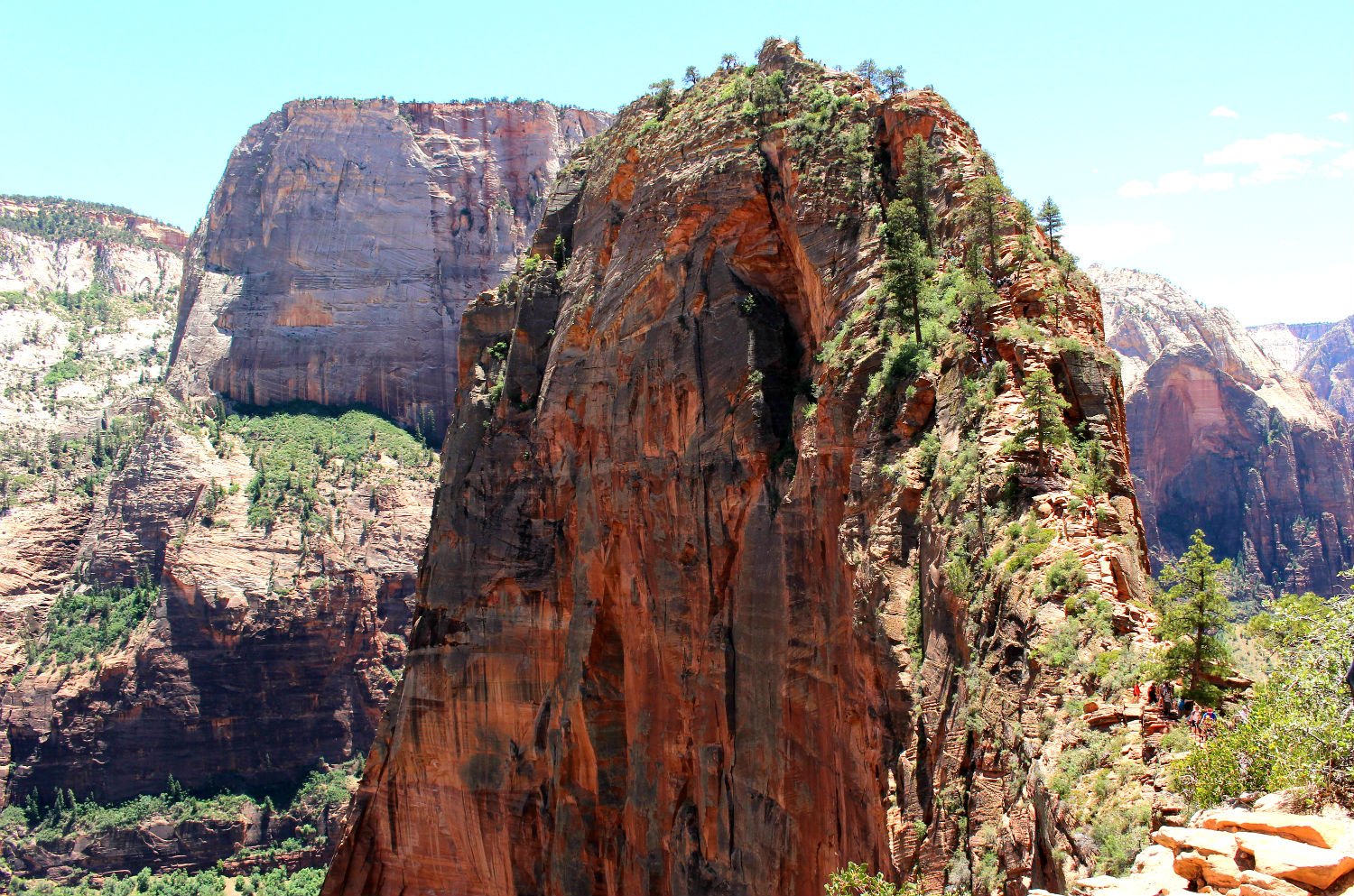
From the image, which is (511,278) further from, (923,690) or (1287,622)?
(1287,622)

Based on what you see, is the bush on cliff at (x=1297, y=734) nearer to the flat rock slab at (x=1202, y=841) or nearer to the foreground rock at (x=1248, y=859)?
the foreground rock at (x=1248, y=859)

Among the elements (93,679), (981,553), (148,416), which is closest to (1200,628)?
(981,553)

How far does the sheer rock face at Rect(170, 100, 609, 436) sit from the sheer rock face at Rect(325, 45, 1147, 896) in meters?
113

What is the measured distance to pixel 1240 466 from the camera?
506 feet

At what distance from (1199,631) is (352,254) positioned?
16169 cm

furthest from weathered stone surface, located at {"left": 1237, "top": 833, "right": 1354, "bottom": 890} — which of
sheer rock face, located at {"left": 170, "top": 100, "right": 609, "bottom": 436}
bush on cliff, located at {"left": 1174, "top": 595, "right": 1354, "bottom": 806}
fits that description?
sheer rock face, located at {"left": 170, "top": 100, "right": 609, "bottom": 436}

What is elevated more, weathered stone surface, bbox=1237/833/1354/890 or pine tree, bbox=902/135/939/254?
pine tree, bbox=902/135/939/254

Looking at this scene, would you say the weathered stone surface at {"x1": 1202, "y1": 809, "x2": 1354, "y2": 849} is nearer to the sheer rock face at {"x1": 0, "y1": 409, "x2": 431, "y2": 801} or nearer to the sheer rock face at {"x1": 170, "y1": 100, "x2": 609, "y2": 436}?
the sheer rock face at {"x1": 0, "y1": 409, "x2": 431, "y2": 801}

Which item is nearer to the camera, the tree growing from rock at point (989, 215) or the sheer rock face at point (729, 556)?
the sheer rock face at point (729, 556)

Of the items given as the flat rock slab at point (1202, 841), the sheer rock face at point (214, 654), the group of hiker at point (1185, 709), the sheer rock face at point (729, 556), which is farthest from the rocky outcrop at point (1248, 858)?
the sheer rock face at point (214, 654)

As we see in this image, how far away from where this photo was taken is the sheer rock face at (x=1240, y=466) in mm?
150125

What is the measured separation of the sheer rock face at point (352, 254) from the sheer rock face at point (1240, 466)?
3338 inches

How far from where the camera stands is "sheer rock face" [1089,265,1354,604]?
493 feet

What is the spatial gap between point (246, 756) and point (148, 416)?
52060 millimetres
